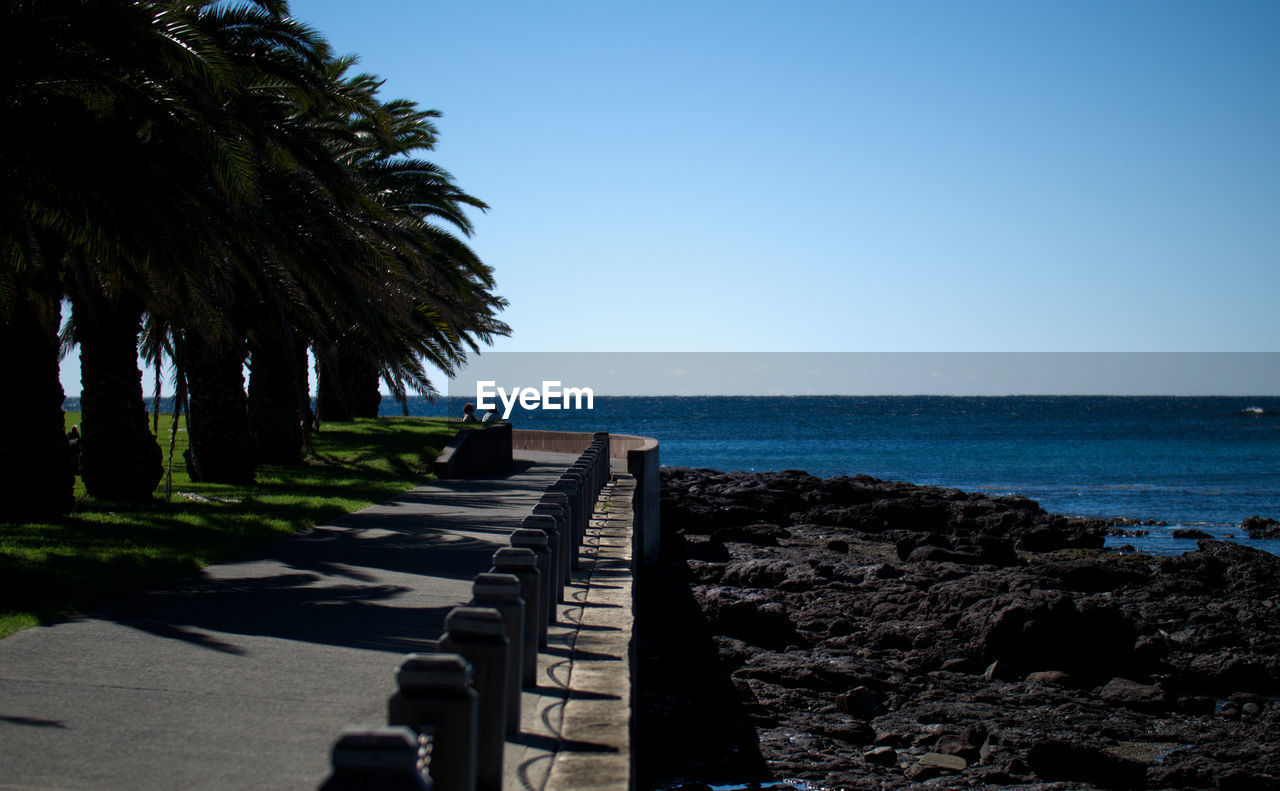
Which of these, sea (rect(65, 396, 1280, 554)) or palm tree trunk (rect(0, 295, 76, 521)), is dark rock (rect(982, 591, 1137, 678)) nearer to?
palm tree trunk (rect(0, 295, 76, 521))

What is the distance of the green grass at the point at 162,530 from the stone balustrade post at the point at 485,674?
461 centimetres

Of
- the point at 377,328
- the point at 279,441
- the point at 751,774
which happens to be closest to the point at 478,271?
the point at 279,441

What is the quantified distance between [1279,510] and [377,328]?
34181 mm

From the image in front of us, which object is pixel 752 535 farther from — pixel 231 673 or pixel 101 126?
pixel 231 673

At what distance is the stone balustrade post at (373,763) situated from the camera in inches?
106

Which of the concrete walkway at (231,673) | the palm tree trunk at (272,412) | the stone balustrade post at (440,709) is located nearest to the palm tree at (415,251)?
the palm tree trunk at (272,412)

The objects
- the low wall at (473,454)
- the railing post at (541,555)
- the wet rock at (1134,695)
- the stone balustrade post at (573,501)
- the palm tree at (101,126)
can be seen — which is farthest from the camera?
the low wall at (473,454)

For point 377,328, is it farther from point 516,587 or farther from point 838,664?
point 516,587

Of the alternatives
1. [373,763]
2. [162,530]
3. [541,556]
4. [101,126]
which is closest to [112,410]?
[162,530]

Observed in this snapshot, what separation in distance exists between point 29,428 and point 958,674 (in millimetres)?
10917

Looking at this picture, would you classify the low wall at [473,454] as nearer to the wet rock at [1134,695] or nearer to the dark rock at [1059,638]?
the dark rock at [1059,638]

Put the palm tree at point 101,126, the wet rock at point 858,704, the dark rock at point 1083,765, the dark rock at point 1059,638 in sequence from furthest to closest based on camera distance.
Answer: the dark rock at point 1059,638, the wet rock at point 858,704, the palm tree at point 101,126, the dark rock at point 1083,765

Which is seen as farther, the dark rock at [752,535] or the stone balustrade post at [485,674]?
the dark rock at [752,535]

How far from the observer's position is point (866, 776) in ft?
29.8
